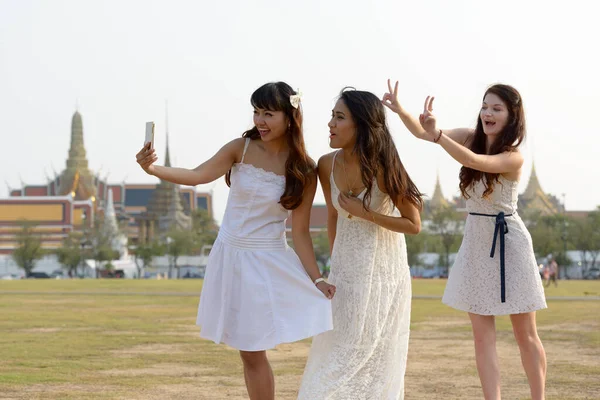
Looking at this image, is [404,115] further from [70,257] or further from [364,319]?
[70,257]

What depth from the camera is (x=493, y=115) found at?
4.90 meters

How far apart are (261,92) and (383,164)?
582 millimetres

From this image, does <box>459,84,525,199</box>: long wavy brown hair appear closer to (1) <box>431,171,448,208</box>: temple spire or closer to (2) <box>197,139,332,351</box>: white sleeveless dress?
(2) <box>197,139,332,351</box>: white sleeveless dress

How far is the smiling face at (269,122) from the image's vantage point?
4.65 m

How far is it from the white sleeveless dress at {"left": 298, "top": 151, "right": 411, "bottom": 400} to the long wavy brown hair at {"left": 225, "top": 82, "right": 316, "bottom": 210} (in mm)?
135

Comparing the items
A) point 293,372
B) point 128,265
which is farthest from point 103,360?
point 128,265

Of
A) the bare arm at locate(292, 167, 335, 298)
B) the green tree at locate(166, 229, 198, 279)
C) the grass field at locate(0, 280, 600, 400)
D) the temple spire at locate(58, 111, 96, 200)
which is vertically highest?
the temple spire at locate(58, 111, 96, 200)

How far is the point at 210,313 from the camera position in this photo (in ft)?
15.4

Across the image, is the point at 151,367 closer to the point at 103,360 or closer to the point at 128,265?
the point at 103,360

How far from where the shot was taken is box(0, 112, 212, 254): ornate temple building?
317 feet

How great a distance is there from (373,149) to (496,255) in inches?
34.5

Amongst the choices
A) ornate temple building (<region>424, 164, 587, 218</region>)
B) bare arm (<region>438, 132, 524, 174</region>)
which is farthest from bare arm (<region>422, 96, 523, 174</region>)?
ornate temple building (<region>424, 164, 587, 218</region>)

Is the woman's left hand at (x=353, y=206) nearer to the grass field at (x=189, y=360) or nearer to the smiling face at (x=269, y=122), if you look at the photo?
the smiling face at (x=269, y=122)

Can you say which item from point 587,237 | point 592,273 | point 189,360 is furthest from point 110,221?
point 189,360
